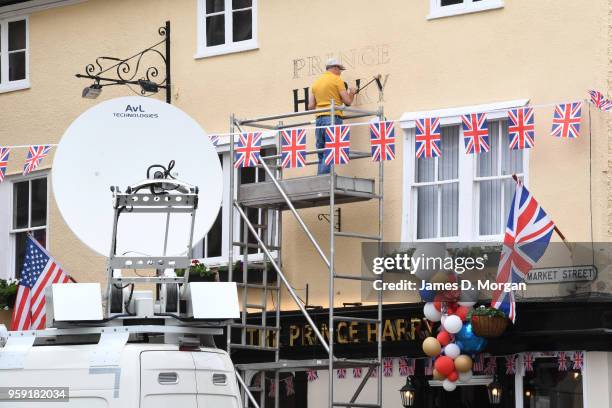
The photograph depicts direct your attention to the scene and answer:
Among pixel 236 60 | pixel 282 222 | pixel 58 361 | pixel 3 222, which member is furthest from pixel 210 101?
pixel 58 361

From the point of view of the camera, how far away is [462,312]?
18.4 meters

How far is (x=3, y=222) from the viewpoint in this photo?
24438mm

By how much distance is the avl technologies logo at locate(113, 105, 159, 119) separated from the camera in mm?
15711

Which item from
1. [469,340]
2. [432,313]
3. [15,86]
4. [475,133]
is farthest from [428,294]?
[15,86]

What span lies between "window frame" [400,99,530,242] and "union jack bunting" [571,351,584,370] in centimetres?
176

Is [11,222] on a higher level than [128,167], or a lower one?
lower

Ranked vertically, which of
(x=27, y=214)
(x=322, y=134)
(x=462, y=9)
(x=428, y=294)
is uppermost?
(x=462, y=9)

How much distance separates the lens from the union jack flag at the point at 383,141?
18.4 m

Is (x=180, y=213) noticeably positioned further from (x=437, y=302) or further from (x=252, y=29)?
(x=252, y=29)

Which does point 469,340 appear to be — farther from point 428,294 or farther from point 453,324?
point 428,294

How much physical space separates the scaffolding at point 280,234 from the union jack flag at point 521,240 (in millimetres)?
2247

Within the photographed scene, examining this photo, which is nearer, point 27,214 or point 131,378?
point 131,378

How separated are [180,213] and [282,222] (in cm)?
633

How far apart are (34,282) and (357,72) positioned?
5.75m
